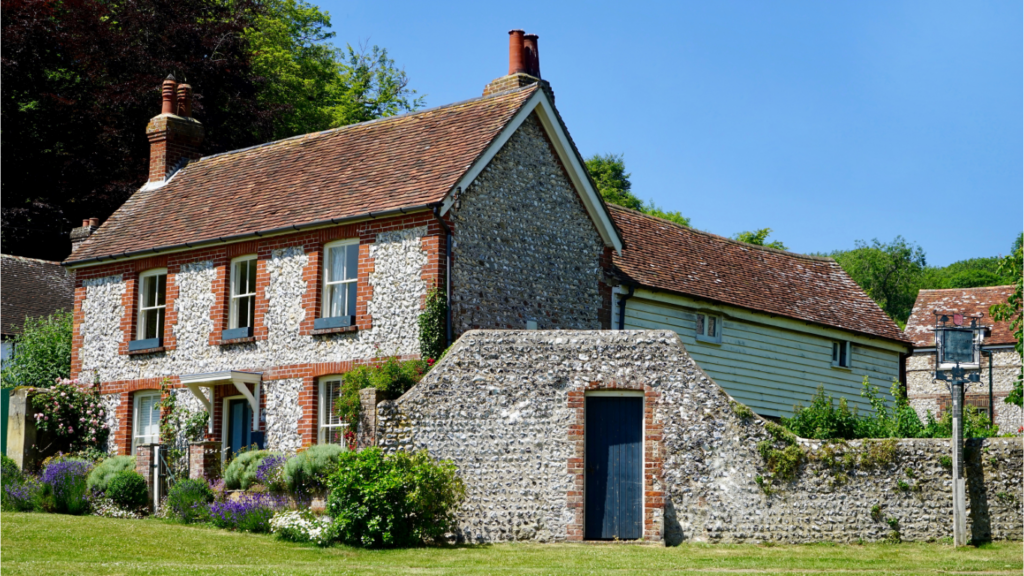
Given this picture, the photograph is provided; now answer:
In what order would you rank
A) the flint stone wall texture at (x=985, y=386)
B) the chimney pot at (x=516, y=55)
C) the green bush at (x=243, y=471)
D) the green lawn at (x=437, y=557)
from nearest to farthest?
the green lawn at (x=437, y=557), the green bush at (x=243, y=471), the chimney pot at (x=516, y=55), the flint stone wall texture at (x=985, y=386)

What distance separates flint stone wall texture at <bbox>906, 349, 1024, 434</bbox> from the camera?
42838mm

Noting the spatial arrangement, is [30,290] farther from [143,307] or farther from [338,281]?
[338,281]

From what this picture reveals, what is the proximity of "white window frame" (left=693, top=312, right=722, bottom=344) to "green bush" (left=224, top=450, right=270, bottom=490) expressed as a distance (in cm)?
1034

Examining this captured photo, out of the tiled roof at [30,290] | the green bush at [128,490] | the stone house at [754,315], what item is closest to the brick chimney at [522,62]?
the stone house at [754,315]

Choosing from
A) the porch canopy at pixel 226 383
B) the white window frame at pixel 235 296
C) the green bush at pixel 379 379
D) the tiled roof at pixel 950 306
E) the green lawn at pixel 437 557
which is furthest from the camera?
the tiled roof at pixel 950 306

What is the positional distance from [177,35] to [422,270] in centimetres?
2118

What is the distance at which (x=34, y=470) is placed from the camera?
25.1 meters

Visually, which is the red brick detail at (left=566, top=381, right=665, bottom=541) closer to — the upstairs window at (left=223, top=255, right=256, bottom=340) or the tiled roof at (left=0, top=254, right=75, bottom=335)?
the upstairs window at (left=223, top=255, right=256, bottom=340)

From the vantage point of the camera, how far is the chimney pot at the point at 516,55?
81.9ft

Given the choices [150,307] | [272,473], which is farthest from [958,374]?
[150,307]

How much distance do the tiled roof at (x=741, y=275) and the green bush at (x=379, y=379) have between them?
6.34 metres

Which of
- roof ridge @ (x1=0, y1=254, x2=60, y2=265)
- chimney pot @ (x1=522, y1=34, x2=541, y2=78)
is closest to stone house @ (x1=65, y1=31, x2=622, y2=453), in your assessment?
chimney pot @ (x1=522, y1=34, x2=541, y2=78)

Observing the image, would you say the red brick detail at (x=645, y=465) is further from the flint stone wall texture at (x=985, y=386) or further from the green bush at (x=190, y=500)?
the flint stone wall texture at (x=985, y=386)

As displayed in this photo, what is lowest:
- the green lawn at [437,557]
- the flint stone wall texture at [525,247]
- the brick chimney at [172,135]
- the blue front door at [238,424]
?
the green lawn at [437,557]
